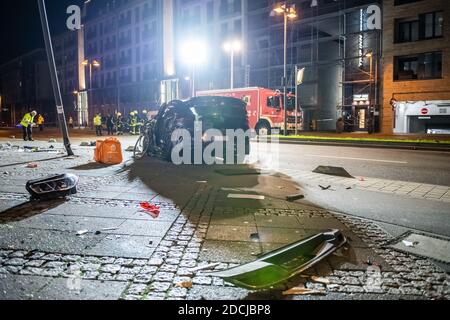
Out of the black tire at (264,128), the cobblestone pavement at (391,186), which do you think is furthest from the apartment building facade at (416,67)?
the cobblestone pavement at (391,186)

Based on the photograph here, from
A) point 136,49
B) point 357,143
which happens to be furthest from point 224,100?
point 136,49

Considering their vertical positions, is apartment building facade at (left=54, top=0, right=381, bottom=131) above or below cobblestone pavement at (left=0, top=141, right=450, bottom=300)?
above

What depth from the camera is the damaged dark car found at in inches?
395

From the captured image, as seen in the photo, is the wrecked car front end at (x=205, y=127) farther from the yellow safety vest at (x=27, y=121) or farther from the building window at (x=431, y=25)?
the building window at (x=431, y=25)

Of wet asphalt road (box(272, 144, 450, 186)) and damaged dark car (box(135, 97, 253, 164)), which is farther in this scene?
damaged dark car (box(135, 97, 253, 164))

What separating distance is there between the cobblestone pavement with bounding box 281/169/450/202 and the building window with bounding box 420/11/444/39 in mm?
27477

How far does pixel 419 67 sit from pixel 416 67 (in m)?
0.40

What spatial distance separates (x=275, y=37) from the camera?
4300 centimetres

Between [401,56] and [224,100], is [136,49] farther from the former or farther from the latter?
[224,100]

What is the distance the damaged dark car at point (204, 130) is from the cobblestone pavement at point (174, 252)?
4.18m

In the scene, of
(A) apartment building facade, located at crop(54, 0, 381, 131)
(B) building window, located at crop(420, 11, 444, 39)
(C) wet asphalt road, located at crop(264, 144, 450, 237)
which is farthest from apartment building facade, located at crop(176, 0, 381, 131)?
(C) wet asphalt road, located at crop(264, 144, 450, 237)

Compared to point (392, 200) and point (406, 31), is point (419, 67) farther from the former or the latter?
point (392, 200)

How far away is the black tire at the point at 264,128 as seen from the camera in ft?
85.8

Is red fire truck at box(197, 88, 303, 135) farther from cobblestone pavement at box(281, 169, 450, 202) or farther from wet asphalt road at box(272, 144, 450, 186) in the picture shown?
cobblestone pavement at box(281, 169, 450, 202)
